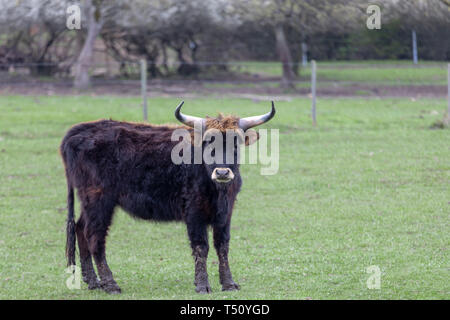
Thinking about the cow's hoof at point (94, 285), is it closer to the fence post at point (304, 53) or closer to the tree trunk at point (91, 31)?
the tree trunk at point (91, 31)

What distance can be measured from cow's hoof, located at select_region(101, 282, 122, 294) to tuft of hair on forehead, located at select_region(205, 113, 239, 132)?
1.97 meters

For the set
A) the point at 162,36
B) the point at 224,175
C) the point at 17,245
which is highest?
the point at 162,36

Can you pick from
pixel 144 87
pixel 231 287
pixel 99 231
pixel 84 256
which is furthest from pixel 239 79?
pixel 231 287

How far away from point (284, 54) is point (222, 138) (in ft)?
60.3

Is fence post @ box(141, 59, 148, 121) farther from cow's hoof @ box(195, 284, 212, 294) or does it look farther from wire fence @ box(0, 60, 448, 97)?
cow's hoof @ box(195, 284, 212, 294)

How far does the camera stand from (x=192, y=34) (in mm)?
26516

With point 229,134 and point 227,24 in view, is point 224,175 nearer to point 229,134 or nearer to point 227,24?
point 229,134

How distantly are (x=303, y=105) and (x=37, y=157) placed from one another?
924cm

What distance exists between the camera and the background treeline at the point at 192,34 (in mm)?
23797

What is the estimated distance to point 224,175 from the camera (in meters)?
6.94

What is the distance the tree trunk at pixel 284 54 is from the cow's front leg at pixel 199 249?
1699 centimetres

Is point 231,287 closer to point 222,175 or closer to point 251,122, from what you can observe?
point 222,175
